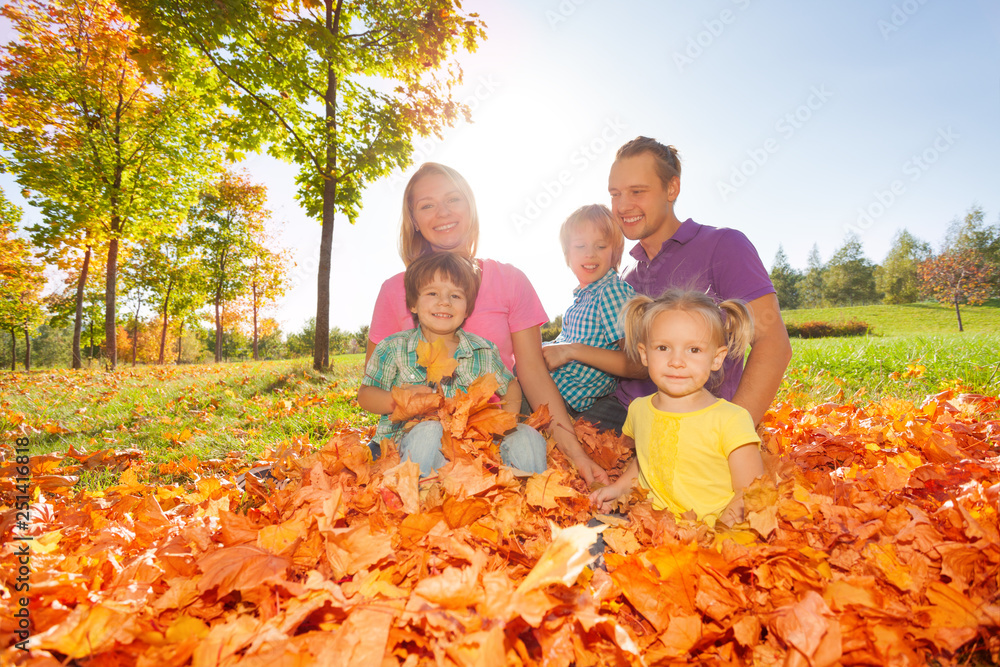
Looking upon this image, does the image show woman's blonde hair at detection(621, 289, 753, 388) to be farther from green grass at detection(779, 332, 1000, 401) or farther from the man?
green grass at detection(779, 332, 1000, 401)

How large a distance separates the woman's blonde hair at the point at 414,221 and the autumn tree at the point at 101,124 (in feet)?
22.0

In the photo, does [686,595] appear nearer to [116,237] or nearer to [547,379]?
[547,379]

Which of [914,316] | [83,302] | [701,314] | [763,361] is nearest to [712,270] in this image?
[763,361]

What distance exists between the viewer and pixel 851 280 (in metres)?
54.5

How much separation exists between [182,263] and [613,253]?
22.7 metres

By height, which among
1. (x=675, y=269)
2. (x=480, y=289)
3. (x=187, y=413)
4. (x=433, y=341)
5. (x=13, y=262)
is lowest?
(x=187, y=413)

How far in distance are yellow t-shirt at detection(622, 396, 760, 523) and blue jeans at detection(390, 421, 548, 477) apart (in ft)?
1.57

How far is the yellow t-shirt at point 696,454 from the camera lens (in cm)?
175

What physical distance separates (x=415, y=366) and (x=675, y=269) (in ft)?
5.07

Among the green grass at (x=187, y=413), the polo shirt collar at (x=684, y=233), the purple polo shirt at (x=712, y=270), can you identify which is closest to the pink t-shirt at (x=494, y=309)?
the purple polo shirt at (x=712, y=270)

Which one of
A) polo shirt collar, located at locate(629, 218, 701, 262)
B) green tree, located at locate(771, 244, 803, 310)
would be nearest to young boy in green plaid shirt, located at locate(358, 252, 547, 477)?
polo shirt collar, located at locate(629, 218, 701, 262)

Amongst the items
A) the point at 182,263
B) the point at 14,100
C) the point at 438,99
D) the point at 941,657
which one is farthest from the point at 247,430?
the point at 182,263

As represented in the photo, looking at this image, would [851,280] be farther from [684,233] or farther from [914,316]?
[684,233]

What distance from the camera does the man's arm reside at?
220 centimetres
